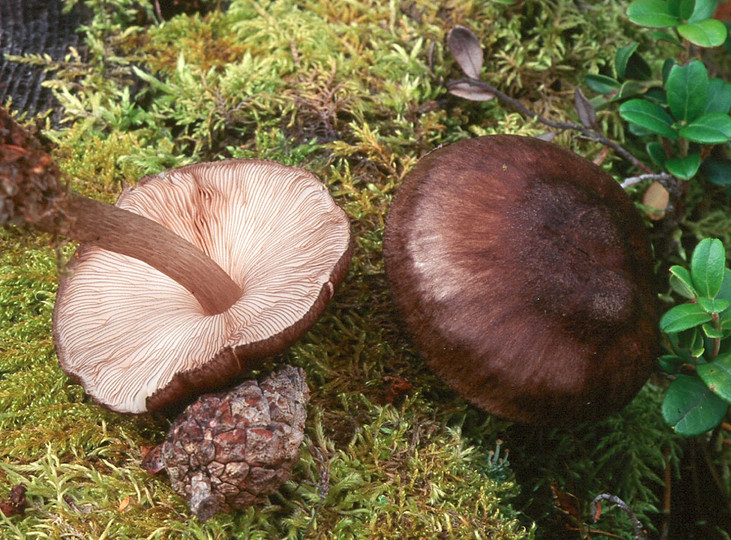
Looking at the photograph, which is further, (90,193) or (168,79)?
(168,79)

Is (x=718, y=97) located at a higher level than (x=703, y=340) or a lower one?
higher

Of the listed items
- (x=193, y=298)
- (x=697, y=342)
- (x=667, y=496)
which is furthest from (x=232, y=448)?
(x=667, y=496)

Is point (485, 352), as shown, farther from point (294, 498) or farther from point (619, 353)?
point (294, 498)

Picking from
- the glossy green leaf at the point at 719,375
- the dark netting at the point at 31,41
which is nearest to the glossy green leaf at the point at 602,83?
the glossy green leaf at the point at 719,375

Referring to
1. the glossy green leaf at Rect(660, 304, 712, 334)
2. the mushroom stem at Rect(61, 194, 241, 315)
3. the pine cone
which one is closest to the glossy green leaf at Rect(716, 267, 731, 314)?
the glossy green leaf at Rect(660, 304, 712, 334)

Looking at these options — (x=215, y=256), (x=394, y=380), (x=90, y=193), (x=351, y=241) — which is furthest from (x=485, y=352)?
(x=90, y=193)

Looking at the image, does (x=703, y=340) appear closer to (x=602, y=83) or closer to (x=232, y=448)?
(x=602, y=83)
